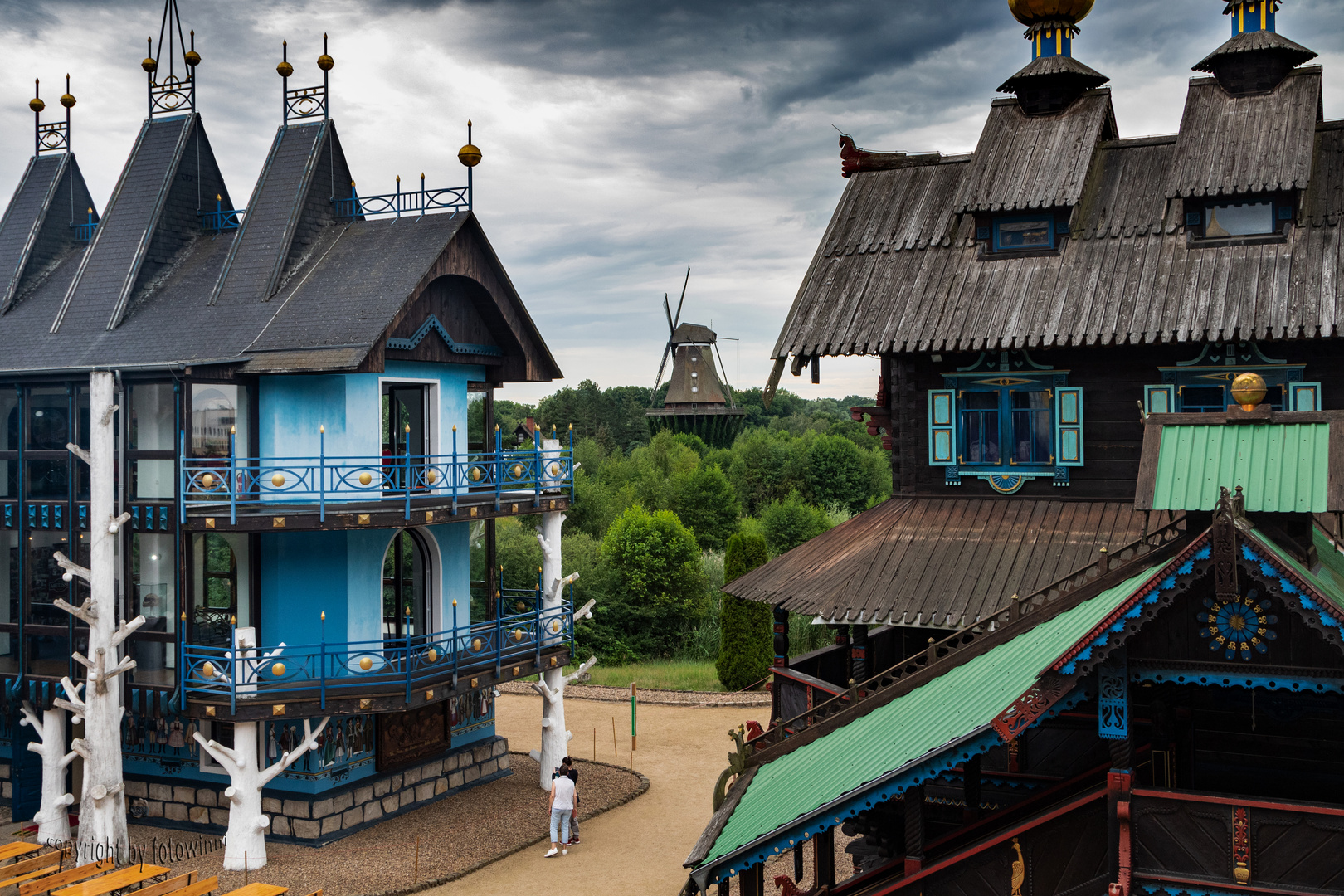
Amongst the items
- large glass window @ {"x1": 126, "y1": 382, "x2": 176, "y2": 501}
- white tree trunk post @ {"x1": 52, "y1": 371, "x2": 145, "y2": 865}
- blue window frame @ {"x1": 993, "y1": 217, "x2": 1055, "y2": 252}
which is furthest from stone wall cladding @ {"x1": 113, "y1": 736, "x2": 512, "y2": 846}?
blue window frame @ {"x1": 993, "y1": 217, "x2": 1055, "y2": 252}

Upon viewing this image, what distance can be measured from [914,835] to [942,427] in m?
7.51

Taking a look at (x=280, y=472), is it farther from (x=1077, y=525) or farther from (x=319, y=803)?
(x=1077, y=525)

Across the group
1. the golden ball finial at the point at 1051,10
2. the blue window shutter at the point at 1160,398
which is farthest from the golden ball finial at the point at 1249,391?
the golden ball finial at the point at 1051,10

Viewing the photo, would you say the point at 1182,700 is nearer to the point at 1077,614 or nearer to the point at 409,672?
the point at 1077,614

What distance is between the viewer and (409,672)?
19750 millimetres

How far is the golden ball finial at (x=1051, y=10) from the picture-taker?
20172 millimetres

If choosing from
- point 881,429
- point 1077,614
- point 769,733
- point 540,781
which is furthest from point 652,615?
point 1077,614

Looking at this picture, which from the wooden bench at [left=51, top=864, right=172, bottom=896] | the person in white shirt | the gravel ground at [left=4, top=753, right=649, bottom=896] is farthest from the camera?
the person in white shirt

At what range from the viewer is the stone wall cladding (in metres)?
20.3

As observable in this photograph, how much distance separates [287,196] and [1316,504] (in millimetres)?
18346

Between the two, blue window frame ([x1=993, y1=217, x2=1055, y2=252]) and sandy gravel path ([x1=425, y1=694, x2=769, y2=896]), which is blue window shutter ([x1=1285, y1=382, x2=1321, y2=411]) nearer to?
blue window frame ([x1=993, y1=217, x2=1055, y2=252])

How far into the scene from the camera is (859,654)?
60.0 ft

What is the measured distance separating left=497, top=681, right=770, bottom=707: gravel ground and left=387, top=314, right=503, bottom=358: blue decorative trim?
40.1ft

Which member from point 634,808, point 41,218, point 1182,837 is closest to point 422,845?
point 634,808
